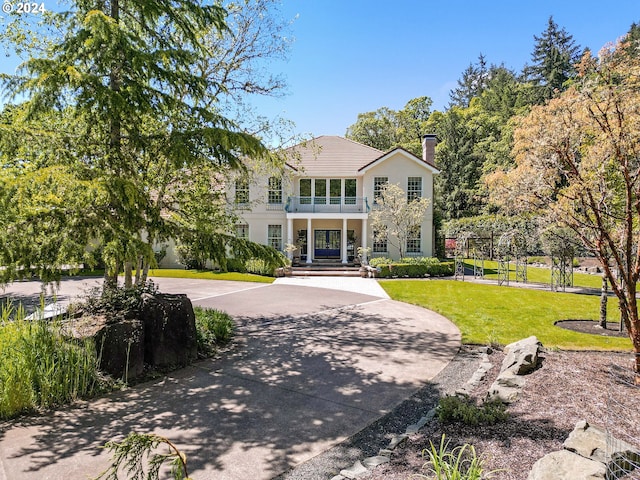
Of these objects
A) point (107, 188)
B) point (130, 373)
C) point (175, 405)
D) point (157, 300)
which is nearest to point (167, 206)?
point (157, 300)

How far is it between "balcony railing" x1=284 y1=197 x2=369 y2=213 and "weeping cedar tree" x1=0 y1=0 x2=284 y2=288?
1804cm

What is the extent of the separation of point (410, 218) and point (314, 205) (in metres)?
6.51

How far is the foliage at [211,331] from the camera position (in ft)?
23.4

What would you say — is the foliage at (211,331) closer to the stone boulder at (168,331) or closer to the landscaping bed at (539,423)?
the stone boulder at (168,331)

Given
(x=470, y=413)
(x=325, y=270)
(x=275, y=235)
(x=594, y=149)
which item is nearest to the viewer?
(x=470, y=413)

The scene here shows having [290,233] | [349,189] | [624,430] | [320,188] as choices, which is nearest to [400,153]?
[349,189]

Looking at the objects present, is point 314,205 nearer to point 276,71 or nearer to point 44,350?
point 276,71

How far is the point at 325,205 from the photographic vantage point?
2525 centimetres

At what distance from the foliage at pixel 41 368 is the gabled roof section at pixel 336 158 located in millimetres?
20405

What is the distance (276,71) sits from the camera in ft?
35.9

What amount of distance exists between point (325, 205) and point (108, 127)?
19.6 m

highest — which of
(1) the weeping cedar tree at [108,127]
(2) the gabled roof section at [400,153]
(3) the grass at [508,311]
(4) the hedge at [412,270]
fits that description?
(2) the gabled roof section at [400,153]

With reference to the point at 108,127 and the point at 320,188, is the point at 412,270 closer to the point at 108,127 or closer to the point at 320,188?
the point at 320,188

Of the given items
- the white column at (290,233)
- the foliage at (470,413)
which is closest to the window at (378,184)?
the white column at (290,233)
